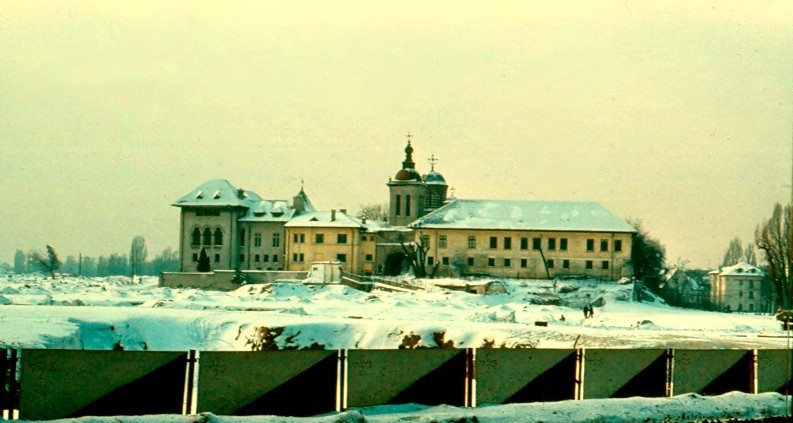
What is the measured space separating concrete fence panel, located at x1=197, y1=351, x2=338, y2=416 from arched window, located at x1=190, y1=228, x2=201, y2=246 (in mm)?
71885

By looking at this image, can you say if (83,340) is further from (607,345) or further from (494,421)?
(494,421)

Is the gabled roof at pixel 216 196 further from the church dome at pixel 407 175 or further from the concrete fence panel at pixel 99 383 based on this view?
the concrete fence panel at pixel 99 383

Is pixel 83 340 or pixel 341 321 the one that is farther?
pixel 341 321

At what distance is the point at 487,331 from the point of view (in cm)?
3706

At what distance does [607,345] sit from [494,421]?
59.6 ft

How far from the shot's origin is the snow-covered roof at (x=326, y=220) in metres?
83.2

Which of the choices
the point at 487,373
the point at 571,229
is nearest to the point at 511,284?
the point at 571,229

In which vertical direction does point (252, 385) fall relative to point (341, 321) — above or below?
above

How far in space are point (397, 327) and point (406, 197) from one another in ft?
171

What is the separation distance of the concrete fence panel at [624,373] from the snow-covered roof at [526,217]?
200ft

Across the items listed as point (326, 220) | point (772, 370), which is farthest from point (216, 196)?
point (772, 370)

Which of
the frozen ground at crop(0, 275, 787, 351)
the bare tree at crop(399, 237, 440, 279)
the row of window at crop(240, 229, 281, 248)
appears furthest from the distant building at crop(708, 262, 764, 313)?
the frozen ground at crop(0, 275, 787, 351)

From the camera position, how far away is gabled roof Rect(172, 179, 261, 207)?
87312 mm

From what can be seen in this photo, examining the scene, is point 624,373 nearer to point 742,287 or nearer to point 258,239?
point 258,239
